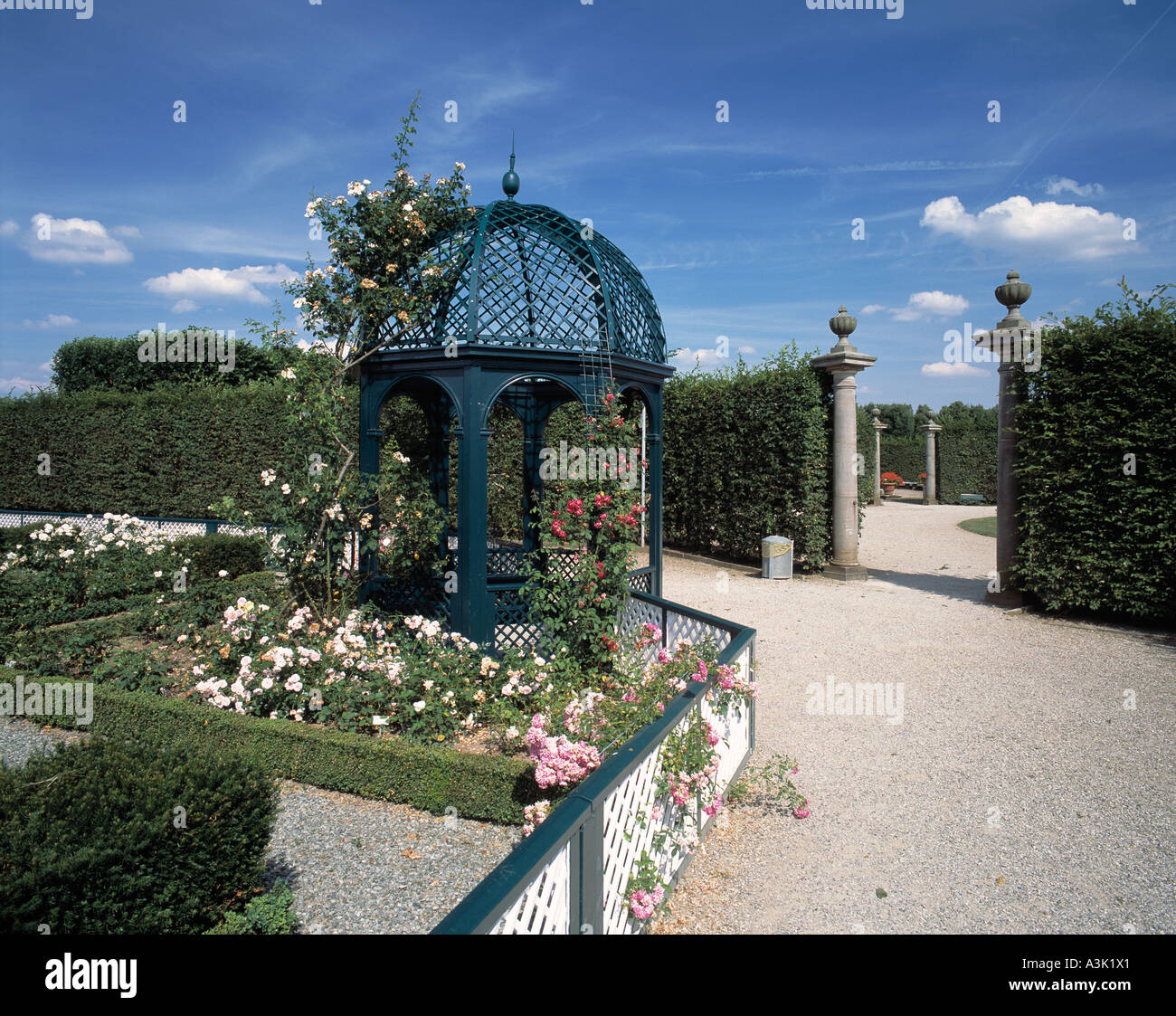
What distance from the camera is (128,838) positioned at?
9.61 feet

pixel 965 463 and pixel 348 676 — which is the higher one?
pixel 965 463

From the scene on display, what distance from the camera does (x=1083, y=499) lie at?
963 centimetres

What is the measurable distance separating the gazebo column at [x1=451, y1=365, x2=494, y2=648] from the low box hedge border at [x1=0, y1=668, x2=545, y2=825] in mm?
1809

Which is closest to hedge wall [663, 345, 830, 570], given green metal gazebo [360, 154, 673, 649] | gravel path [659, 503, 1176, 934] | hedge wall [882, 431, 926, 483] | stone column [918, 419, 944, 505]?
gravel path [659, 503, 1176, 934]

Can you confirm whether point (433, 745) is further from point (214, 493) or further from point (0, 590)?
point (214, 493)

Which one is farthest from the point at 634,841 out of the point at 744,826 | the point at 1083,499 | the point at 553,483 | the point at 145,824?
the point at 1083,499

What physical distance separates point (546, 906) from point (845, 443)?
40.6ft

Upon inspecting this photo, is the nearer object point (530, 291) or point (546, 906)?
point (546, 906)

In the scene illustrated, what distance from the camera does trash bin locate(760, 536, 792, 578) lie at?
13.6m

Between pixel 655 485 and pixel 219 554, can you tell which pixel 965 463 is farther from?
pixel 219 554

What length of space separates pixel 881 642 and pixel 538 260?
20.0 feet

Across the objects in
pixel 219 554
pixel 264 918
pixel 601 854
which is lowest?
pixel 264 918
